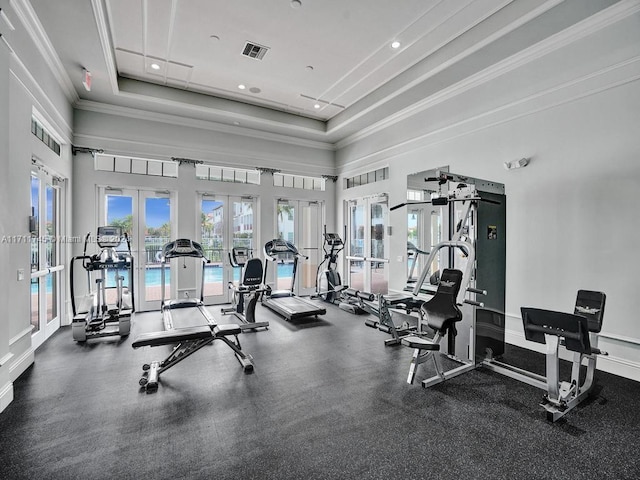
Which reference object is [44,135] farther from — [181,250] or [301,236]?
[301,236]

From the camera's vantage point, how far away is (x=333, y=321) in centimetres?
607

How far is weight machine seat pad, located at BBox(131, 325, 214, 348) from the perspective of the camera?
3332 mm

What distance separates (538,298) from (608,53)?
3014 millimetres

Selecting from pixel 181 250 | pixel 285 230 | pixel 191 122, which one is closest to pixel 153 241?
pixel 181 250

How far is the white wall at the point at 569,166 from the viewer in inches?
141

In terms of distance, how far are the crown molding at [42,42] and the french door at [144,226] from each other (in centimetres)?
196

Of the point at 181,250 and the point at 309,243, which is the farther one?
the point at 309,243

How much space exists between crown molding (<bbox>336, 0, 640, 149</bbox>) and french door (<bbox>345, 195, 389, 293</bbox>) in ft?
7.06

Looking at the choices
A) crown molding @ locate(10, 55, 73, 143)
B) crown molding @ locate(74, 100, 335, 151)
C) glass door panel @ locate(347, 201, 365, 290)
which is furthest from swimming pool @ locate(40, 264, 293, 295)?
crown molding @ locate(74, 100, 335, 151)

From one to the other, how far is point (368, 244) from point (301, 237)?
1.81 m

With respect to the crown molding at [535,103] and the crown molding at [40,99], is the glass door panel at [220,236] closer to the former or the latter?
the crown molding at [40,99]

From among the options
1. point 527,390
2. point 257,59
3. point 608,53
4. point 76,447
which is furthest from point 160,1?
point 527,390

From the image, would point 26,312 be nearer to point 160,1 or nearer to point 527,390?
point 160,1

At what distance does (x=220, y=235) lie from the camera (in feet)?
24.8
